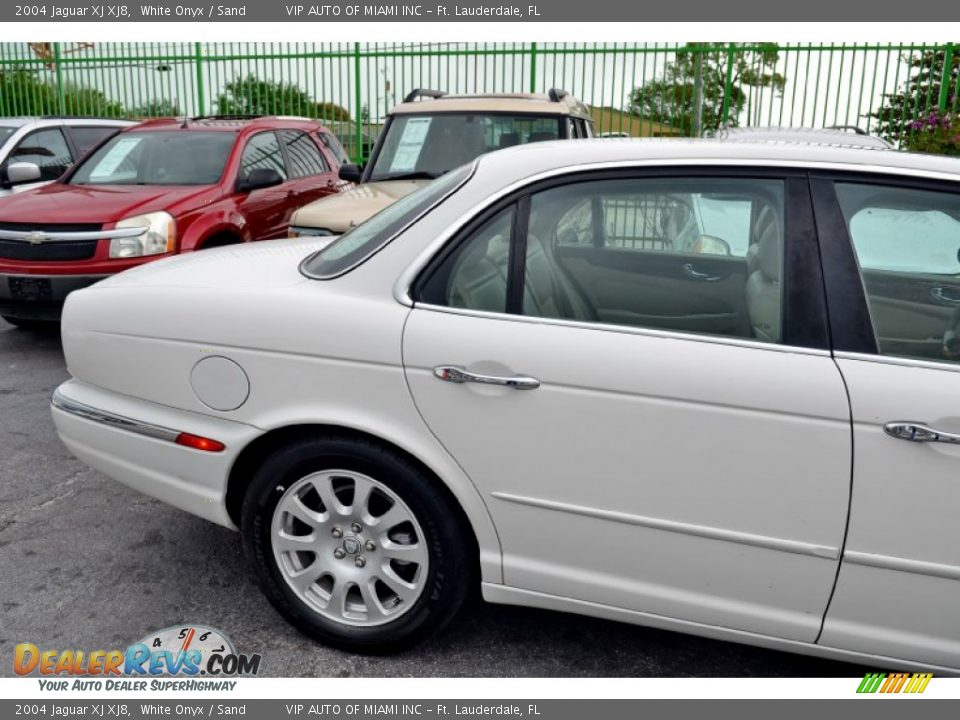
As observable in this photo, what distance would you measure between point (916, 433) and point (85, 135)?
9.06 metres

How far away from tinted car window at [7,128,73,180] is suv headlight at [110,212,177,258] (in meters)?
2.87

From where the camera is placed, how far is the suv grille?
5863 mm

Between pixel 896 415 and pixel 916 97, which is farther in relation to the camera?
pixel 916 97

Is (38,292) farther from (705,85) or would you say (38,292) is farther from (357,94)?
(705,85)

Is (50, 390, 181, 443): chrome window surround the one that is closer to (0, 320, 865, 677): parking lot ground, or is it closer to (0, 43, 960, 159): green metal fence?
(0, 320, 865, 677): parking lot ground

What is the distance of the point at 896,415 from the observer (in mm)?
2078

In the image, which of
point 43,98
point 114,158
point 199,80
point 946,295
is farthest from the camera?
point 43,98

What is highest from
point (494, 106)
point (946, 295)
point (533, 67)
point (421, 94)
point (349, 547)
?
point (533, 67)

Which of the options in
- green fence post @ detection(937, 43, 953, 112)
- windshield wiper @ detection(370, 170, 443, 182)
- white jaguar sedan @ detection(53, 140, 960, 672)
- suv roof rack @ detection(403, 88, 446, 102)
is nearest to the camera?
white jaguar sedan @ detection(53, 140, 960, 672)

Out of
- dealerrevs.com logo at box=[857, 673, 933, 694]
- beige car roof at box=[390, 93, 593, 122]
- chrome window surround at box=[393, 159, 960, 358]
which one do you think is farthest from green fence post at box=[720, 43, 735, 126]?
dealerrevs.com logo at box=[857, 673, 933, 694]

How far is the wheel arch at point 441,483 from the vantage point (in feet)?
8.16

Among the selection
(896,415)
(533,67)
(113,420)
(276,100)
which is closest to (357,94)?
(276,100)

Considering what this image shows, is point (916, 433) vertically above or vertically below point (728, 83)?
below

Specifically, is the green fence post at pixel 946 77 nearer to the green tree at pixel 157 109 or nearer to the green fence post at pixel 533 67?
the green fence post at pixel 533 67
